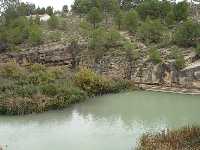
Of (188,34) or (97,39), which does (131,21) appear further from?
(188,34)

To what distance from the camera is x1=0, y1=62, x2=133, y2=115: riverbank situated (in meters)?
25.1

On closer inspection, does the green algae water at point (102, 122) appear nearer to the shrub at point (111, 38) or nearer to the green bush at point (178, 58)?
the green bush at point (178, 58)

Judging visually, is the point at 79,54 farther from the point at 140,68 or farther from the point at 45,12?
the point at 45,12

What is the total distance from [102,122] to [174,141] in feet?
20.9

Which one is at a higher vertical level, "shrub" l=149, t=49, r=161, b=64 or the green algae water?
"shrub" l=149, t=49, r=161, b=64

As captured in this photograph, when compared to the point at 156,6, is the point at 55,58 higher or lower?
lower

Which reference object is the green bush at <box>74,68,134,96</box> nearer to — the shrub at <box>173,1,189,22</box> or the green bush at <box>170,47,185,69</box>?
the green bush at <box>170,47,185,69</box>

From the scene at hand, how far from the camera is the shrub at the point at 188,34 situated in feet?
113

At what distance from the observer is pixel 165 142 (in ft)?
56.0

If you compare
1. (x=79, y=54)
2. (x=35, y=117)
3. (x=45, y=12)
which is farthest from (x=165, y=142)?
(x=45, y=12)

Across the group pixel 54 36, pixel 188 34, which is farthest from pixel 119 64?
pixel 54 36

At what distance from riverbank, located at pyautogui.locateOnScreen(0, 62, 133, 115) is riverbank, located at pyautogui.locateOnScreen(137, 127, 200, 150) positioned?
9029mm

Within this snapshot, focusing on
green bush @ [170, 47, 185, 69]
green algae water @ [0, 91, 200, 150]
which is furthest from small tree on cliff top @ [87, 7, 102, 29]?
green algae water @ [0, 91, 200, 150]

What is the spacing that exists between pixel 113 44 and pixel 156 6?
6.77 metres
